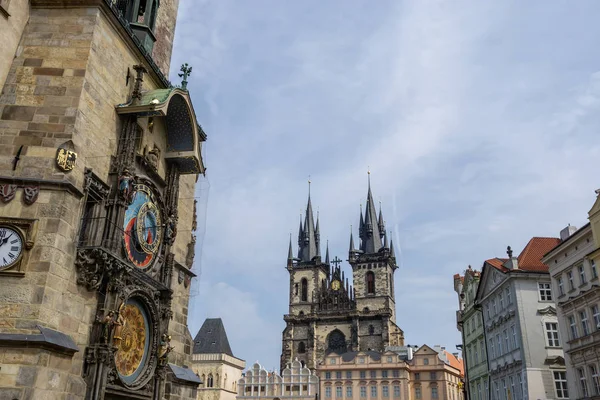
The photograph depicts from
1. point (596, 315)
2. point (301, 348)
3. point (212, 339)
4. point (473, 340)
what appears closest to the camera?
point (596, 315)

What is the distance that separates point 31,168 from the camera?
9484 millimetres

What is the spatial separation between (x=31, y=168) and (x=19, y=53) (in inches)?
106

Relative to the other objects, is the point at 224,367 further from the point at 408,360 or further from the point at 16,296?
the point at 16,296

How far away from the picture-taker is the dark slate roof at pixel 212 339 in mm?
73688

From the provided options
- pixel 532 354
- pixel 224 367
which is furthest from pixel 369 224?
pixel 532 354

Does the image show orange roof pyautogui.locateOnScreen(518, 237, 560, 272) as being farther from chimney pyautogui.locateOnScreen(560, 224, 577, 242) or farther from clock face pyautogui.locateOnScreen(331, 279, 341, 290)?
clock face pyautogui.locateOnScreen(331, 279, 341, 290)

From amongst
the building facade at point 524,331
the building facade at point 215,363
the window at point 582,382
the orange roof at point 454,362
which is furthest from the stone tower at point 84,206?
the orange roof at point 454,362

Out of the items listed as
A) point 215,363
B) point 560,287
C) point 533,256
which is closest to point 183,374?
point 560,287

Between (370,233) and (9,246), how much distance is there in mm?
87398

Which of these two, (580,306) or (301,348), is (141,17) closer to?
(580,306)

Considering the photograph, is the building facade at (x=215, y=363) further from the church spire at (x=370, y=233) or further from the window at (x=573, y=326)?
the window at (x=573, y=326)

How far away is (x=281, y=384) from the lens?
254ft

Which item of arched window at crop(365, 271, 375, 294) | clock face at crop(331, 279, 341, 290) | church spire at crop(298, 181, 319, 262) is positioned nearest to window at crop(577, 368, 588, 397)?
arched window at crop(365, 271, 375, 294)

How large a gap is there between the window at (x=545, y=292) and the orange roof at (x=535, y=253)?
0.77 metres
